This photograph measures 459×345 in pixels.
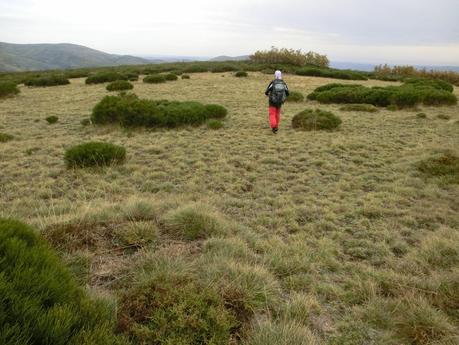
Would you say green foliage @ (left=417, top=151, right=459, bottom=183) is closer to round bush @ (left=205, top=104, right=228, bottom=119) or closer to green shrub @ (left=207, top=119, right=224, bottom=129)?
green shrub @ (left=207, top=119, right=224, bottom=129)

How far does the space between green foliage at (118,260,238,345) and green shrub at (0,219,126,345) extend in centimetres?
20

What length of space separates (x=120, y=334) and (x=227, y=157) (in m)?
6.18

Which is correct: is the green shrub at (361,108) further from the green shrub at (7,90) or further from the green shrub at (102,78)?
the green shrub at (102,78)

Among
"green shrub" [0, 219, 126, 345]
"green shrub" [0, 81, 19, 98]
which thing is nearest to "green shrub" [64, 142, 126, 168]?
"green shrub" [0, 219, 126, 345]

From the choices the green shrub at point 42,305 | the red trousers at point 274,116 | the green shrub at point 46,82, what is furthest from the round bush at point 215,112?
the green shrub at point 46,82

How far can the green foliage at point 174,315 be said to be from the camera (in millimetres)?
2191

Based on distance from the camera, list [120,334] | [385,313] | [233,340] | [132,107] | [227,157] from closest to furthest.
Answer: [120,334], [233,340], [385,313], [227,157], [132,107]

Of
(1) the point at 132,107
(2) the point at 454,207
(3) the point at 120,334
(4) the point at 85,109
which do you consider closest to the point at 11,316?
(3) the point at 120,334

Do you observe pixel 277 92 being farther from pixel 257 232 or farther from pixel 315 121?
pixel 257 232

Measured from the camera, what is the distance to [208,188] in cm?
622

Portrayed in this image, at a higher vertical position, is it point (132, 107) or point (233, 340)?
point (132, 107)

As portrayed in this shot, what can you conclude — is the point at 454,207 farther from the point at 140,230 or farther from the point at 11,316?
the point at 11,316

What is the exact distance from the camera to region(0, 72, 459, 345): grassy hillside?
252 centimetres

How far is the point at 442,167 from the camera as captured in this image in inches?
278
